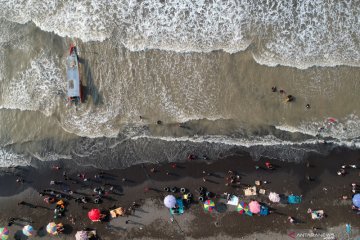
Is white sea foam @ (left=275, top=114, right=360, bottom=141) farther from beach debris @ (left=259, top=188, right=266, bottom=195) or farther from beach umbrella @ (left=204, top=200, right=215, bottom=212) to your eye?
beach umbrella @ (left=204, top=200, right=215, bottom=212)

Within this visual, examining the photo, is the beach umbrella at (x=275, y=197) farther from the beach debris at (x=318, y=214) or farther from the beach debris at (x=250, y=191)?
the beach debris at (x=318, y=214)

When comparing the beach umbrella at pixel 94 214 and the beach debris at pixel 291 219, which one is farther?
the beach umbrella at pixel 94 214

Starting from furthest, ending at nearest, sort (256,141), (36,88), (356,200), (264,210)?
(36,88)
(256,141)
(264,210)
(356,200)

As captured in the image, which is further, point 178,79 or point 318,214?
point 178,79

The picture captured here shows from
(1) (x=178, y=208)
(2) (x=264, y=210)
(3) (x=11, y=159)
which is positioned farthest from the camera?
(3) (x=11, y=159)

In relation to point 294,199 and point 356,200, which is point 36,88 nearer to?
point 294,199

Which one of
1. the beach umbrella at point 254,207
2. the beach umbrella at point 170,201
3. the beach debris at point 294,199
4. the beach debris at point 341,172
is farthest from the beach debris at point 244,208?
the beach debris at point 341,172

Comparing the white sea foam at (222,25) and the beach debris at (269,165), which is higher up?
the white sea foam at (222,25)

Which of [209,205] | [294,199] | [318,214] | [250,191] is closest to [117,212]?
[209,205]
